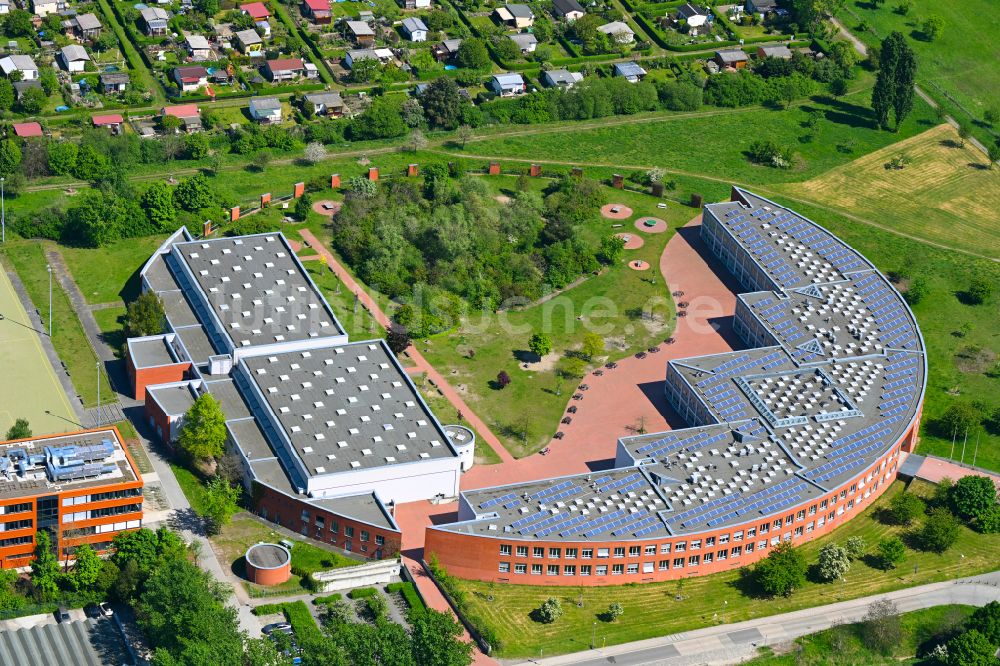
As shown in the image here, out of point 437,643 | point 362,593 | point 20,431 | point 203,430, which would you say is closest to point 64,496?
point 20,431

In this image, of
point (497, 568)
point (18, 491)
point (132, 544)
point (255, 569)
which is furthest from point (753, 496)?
point (18, 491)

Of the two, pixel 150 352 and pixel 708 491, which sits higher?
pixel 708 491

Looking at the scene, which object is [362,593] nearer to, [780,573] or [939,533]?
[780,573]

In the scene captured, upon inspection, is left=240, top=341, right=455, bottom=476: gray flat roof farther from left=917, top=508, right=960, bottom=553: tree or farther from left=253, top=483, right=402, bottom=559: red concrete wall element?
left=917, top=508, right=960, bottom=553: tree

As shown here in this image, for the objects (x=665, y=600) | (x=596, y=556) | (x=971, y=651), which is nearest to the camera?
(x=971, y=651)

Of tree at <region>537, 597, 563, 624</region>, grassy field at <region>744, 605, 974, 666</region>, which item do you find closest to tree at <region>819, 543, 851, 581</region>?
grassy field at <region>744, 605, 974, 666</region>

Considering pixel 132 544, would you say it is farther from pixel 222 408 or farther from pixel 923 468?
pixel 923 468
